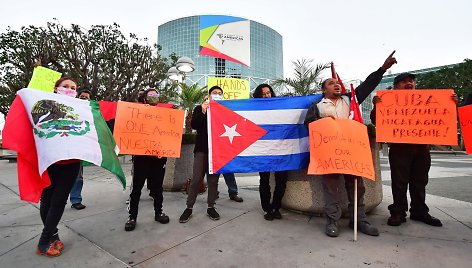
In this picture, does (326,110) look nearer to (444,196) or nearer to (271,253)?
(271,253)

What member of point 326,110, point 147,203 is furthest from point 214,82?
point 326,110

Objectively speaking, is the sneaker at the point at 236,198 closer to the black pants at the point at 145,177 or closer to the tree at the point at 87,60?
the black pants at the point at 145,177

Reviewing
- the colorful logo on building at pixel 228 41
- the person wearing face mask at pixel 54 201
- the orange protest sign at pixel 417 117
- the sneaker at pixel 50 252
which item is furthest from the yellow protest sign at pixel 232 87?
the sneaker at pixel 50 252

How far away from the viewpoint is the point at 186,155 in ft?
17.1

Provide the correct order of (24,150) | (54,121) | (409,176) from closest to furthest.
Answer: (24,150) → (54,121) → (409,176)

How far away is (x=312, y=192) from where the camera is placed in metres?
3.17

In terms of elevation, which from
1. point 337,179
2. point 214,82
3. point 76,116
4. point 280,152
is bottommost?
point 337,179

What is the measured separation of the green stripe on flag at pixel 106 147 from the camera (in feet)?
8.42

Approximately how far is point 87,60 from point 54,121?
1320 centimetres

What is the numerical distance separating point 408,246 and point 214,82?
6038 millimetres

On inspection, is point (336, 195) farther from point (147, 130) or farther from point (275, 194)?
point (147, 130)

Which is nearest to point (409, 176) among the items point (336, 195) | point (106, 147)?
point (336, 195)

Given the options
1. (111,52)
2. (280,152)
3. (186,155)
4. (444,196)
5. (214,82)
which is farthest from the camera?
(111,52)

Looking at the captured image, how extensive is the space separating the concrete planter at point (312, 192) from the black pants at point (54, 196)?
2471 mm
